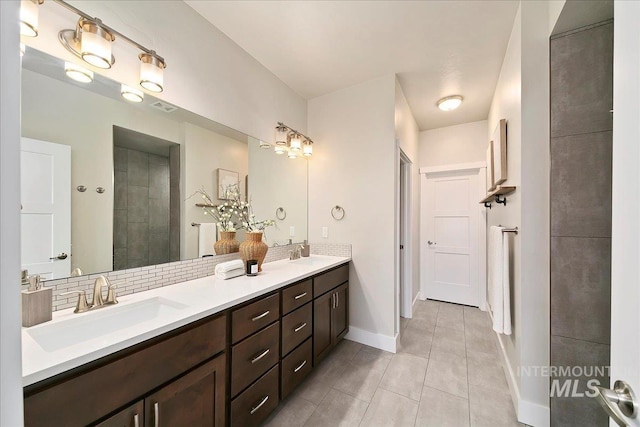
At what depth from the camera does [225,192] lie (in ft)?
6.46

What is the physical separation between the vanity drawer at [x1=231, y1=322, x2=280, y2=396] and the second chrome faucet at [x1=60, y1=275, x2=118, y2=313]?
2.17ft

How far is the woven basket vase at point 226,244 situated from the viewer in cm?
190

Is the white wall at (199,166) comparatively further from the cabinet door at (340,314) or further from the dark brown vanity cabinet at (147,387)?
the cabinet door at (340,314)

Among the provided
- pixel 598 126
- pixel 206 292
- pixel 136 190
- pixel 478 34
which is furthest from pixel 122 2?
pixel 598 126

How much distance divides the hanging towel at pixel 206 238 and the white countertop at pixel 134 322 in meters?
0.20

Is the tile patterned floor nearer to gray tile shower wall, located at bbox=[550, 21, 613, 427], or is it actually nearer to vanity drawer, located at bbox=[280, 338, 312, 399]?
vanity drawer, located at bbox=[280, 338, 312, 399]

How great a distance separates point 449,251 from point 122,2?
4280 millimetres

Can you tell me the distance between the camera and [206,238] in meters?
1.83

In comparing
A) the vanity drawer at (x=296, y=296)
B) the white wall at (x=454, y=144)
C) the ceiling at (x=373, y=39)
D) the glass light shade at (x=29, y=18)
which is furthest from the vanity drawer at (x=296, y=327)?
the white wall at (x=454, y=144)

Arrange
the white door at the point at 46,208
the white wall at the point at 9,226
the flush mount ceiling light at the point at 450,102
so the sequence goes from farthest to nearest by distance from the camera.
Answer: the flush mount ceiling light at the point at 450,102 → the white door at the point at 46,208 → the white wall at the point at 9,226

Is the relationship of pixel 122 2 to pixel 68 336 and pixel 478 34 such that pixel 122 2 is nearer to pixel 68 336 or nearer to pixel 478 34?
pixel 68 336

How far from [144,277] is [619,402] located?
191cm

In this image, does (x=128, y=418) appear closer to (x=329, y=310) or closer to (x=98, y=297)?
(x=98, y=297)

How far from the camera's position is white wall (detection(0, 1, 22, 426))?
0.35 m
